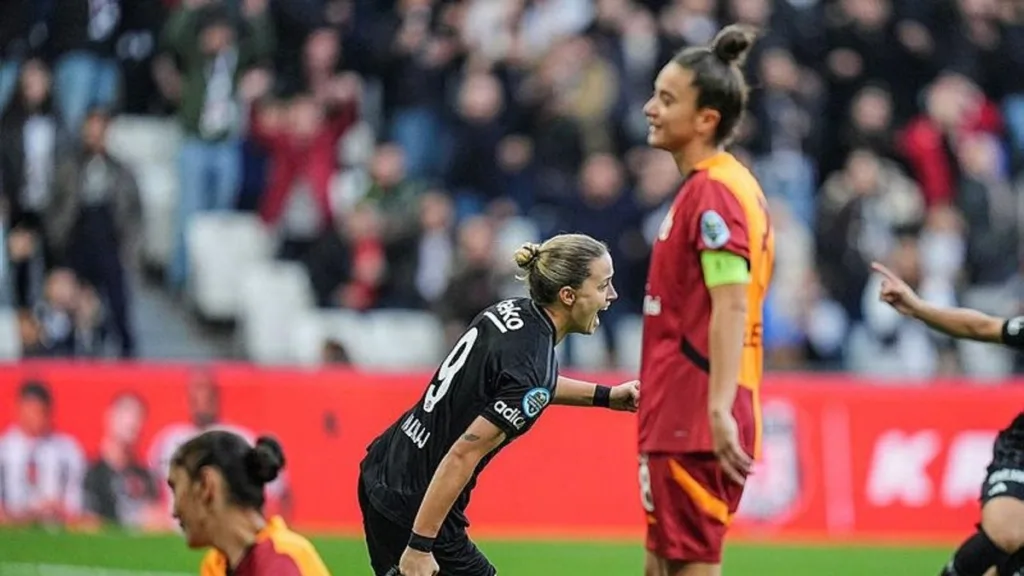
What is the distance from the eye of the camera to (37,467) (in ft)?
49.0

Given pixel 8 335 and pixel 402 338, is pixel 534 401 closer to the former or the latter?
pixel 402 338

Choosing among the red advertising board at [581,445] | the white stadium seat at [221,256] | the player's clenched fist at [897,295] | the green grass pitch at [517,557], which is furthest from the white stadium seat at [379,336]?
the player's clenched fist at [897,295]

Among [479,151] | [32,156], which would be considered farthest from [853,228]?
[32,156]

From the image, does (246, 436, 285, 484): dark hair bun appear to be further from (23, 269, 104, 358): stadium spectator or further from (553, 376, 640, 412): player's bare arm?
(23, 269, 104, 358): stadium spectator

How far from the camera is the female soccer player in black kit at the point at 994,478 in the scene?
7.93 meters

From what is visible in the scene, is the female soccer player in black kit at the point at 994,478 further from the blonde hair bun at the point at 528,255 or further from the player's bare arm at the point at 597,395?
the blonde hair bun at the point at 528,255

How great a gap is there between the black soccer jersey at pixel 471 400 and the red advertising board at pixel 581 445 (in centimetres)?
783

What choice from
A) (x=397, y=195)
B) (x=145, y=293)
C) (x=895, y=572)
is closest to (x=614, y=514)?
(x=895, y=572)

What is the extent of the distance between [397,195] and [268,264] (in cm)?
140

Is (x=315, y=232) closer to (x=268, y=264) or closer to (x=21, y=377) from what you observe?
(x=268, y=264)

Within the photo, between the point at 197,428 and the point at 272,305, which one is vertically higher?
the point at 272,305

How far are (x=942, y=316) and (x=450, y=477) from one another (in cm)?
249

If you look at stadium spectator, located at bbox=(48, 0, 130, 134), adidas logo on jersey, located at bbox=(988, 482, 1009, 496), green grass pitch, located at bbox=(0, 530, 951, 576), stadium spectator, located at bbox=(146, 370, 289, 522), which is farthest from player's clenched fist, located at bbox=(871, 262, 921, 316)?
stadium spectator, located at bbox=(48, 0, 130, 134)

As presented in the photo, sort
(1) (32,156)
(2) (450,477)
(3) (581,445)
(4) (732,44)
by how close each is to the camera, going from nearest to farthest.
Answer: (2) (450,477) < (4) (732,44) < (3) (581,445) < (1) (32,156)
